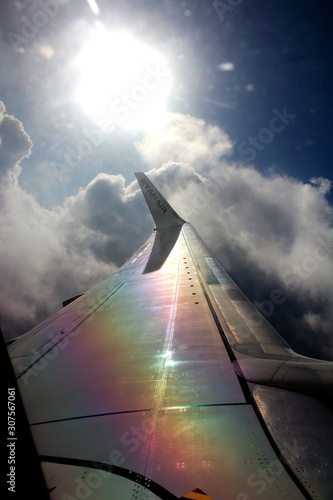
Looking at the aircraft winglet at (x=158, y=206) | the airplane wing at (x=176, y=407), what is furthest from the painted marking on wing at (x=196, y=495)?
the aircraft winglet at (x=158, y=206)

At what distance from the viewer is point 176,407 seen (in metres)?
2.47

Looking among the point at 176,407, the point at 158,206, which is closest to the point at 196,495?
the point at 176,407

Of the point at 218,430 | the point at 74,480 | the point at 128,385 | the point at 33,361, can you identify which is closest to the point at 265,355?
the point at 218,430

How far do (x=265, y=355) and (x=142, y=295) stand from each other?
3.42 m

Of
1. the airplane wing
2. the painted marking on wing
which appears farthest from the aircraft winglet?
the painted marking on wing

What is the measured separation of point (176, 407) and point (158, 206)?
13180 millimetres

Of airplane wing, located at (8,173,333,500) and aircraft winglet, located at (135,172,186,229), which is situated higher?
aircraft winglet, located at (135,172,186,229)

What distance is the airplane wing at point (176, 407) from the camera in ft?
5.74

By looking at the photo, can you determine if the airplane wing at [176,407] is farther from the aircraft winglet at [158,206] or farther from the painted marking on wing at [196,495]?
the aircraft winglet at [158,206]

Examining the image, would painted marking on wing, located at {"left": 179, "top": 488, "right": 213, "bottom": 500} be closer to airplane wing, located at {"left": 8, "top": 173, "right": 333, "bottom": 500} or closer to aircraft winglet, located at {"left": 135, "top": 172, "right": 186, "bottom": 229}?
airplane wing, located at {"left": 8, "top": 173, "right": 333, "bottom": 500}

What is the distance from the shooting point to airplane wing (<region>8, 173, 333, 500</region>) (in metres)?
1.75

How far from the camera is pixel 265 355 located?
3.40m

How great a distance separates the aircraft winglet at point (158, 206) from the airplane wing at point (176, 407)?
10.3 m

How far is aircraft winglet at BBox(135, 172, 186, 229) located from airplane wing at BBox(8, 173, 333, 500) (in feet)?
33.9
